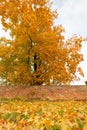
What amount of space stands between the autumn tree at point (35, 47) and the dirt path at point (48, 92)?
4.42 meters

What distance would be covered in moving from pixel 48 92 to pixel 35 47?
5.54 meters

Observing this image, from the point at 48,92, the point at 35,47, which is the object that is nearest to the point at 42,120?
the point at 48,92

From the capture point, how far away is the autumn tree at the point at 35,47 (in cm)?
2873

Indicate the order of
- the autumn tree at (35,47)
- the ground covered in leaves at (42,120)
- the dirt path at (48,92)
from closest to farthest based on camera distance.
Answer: the ground covered in leaves at (42,120), the dirt path at (48,92), the autumn tree at (35,47)

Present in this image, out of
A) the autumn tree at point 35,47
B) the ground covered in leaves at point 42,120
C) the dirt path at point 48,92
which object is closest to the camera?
the ground covered in leaves at point 42,120

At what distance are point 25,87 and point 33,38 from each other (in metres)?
4.42

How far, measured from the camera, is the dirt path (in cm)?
2414

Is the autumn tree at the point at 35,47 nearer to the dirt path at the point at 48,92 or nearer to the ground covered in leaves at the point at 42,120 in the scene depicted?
the dirt path at the point at 48,92

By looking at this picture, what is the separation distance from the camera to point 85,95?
24.6 meters

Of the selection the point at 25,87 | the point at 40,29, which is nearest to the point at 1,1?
the point at 40,29

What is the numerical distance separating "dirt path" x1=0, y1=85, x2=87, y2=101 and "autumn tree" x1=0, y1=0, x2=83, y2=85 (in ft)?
14.5

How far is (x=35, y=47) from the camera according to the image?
29.0 m

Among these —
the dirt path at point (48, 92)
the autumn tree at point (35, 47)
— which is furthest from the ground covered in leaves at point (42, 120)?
the autumn tree at point (35, 47)

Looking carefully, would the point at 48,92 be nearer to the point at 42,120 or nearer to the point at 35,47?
the point at 35,47
